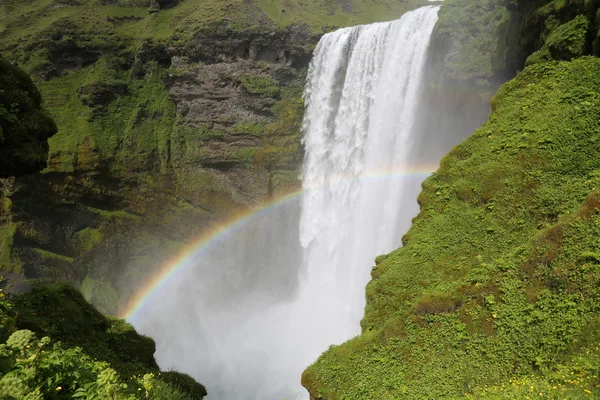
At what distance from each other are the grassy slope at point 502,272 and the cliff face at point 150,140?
2373 centimetres

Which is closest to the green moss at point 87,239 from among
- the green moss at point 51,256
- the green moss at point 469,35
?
the green moss at point 51,256

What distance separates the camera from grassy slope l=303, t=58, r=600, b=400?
672cm

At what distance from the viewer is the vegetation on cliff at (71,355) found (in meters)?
4.23

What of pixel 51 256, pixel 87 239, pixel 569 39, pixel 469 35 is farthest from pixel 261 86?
pixel 569 39

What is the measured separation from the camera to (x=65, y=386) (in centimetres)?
453

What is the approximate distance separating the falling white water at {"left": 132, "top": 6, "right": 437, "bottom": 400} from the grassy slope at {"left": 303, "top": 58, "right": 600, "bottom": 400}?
37.0 ft

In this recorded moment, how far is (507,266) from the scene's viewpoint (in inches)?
319

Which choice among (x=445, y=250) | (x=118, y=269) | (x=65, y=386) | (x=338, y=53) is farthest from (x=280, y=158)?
(x=65, y=386)

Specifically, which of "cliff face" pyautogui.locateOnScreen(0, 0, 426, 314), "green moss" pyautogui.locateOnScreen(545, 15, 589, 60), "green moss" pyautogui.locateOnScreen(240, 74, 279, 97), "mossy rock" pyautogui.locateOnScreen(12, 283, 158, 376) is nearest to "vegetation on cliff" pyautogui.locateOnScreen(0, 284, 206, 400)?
"mossy rock" pyautogui.locateOnScreen(12, 283, 158, 376)

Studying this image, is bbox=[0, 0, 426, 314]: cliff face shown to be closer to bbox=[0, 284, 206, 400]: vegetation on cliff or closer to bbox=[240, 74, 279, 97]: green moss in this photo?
bbox=[240, 74, 279, 97]: green moss

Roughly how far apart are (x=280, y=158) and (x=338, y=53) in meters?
9.55

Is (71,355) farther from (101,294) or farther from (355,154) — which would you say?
(101,294)

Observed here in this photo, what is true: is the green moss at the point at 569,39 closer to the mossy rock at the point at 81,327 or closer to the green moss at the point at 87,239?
the mossy rock at the point at 81,327

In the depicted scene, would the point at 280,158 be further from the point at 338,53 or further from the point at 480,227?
the point at 480,227
